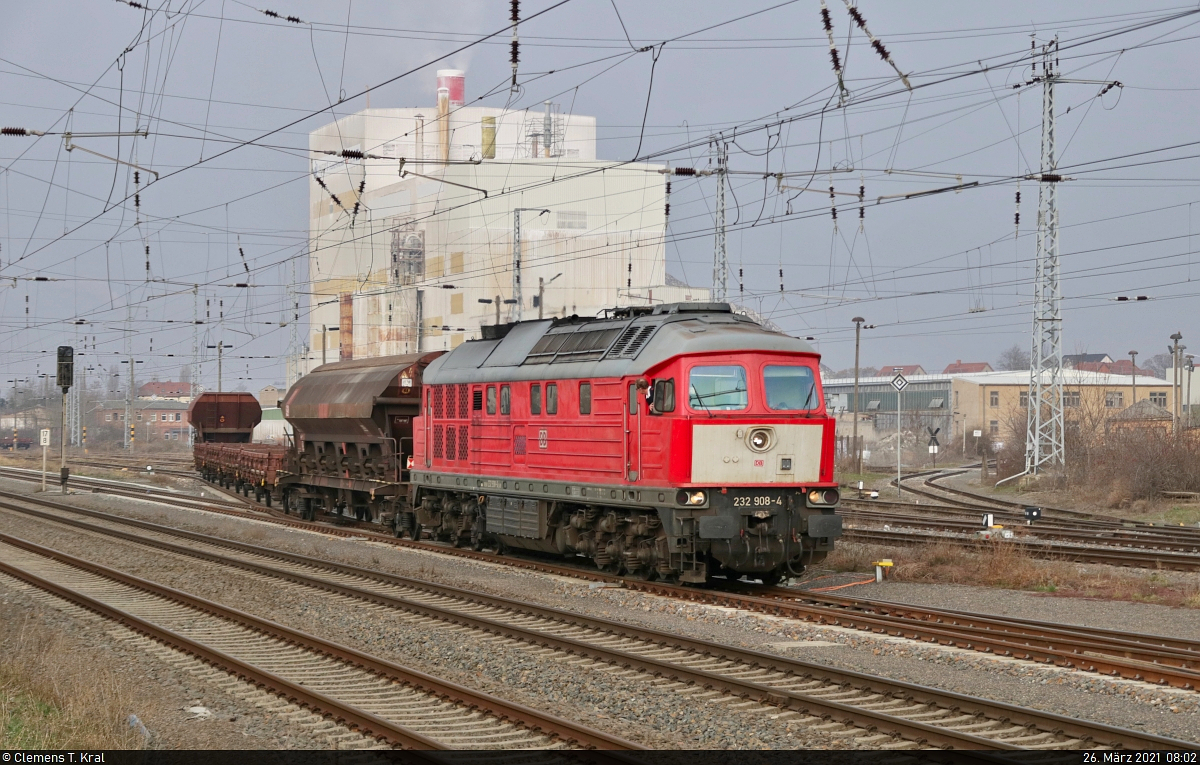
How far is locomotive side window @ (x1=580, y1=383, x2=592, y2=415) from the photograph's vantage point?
19.9m

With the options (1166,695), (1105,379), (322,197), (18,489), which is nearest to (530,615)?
(1166,695)

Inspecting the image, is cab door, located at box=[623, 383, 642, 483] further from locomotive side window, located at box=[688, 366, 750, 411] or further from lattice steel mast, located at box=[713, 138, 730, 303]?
lattice steel mast, located at box=[713, 138, 730, 303]

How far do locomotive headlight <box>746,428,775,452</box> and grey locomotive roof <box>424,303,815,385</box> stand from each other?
4.18 ft

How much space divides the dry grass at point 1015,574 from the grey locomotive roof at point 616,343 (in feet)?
16.1

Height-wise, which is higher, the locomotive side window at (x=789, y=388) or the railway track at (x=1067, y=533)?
the locomotive side window at (x=789, y=388)

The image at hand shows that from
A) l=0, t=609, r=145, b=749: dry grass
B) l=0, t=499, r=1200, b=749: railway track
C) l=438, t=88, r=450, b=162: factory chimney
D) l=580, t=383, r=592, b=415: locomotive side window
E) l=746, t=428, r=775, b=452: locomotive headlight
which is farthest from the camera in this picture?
l=438, t=88, r=450, b=162: factory chimney

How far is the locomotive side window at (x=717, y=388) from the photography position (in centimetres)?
1794

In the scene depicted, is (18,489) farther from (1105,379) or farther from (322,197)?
(1105,379)

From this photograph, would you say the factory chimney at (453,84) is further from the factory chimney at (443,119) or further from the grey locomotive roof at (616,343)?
the grey locomotive roof at (616,343)

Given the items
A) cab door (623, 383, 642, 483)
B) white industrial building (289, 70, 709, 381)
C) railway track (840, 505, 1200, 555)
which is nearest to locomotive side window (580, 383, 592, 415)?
cab door (623, 383, 642, 483)

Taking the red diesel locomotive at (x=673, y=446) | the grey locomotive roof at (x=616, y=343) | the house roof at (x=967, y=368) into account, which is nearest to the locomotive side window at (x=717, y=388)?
the red diesel locomotive at (x=673, y=446)

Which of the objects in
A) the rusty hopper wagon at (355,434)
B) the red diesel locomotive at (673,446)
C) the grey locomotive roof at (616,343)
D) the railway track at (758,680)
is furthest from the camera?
the rusty hopper wagon at (355,434)

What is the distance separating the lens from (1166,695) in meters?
11.1

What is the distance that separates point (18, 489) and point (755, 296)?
31755 millimetres
